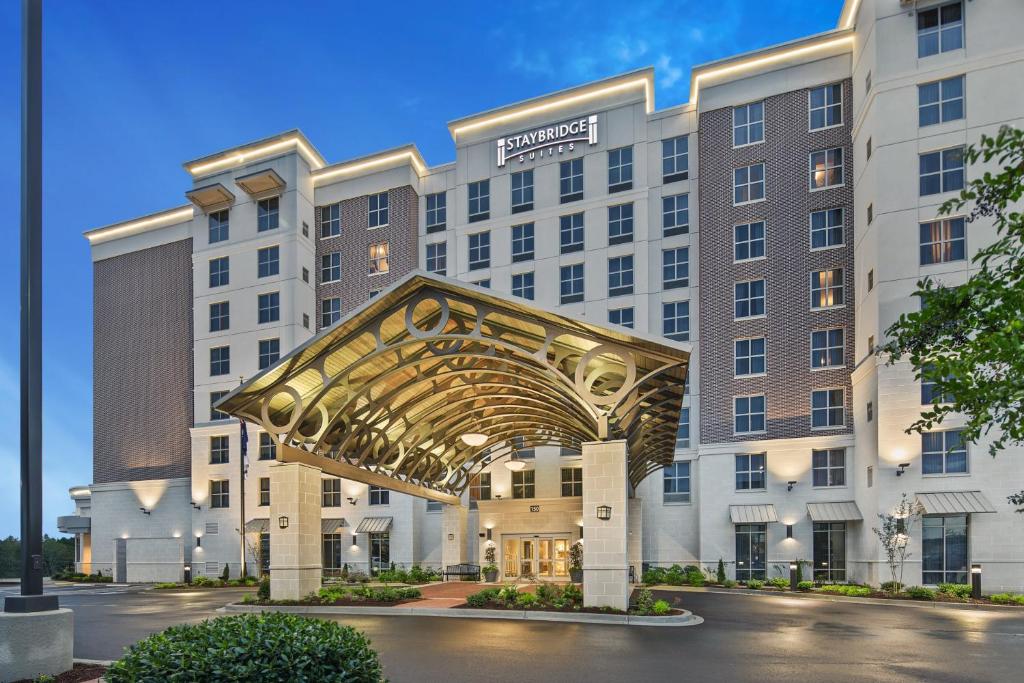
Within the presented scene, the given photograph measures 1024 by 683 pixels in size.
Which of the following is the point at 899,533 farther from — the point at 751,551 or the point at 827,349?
the point at 827,349

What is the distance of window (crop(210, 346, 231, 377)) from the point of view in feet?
148

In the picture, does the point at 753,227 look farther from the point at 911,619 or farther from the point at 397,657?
the point at 397,657

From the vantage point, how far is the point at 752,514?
3472 centimetres

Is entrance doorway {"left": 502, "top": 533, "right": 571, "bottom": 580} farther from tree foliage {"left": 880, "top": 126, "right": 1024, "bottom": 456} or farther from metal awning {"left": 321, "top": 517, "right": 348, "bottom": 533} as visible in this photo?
tree foliage {"left": 880, "top": 126, "right": 1024, "bottom": 456}

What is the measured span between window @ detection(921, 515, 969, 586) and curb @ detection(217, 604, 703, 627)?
628 inches

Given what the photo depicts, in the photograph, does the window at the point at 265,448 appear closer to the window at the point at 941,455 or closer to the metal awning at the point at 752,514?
the metal awning at the point at 752,514

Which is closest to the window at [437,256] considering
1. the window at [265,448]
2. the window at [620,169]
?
the window at [620,169]

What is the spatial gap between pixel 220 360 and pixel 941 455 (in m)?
40.1

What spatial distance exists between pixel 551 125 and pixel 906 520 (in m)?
27.8

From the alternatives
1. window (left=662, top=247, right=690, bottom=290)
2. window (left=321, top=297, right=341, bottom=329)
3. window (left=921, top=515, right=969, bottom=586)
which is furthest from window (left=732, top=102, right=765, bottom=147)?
window (left=321, top=297, right=341, bottom=329)

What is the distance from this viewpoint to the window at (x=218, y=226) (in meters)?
46.9

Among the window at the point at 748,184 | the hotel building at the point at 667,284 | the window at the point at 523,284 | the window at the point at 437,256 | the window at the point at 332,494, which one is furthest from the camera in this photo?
the window at the point at 437,256

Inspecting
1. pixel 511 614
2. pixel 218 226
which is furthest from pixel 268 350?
pixel 511 614

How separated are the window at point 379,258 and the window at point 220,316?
983cm
